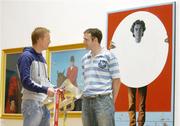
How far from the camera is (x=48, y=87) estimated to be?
11.0ft

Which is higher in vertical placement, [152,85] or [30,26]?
[30,26]

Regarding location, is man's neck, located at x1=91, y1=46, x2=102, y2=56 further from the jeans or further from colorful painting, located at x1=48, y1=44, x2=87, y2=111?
A: colorful painting, located at x1=48, y1=44, x2=87, y2=111

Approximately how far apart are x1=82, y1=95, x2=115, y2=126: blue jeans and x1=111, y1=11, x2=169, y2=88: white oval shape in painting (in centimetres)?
93

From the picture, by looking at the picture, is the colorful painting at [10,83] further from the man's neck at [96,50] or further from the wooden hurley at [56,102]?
the wooden hurley at [56,102]

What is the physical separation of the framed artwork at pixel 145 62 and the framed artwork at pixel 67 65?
548mm

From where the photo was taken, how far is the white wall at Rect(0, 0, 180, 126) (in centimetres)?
480

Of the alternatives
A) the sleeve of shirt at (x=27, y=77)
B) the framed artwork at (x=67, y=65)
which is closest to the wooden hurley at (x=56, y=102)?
the sleeve of shirt at (x=27, y=77)

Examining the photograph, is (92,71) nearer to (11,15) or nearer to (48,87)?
(48,87)

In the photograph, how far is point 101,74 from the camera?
361cm

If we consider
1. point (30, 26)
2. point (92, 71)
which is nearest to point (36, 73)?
point (92, 71)

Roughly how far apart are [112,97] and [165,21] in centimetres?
121

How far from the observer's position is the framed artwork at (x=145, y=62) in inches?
165

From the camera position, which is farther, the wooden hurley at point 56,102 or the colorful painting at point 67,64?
the colorful painting at point 67,64

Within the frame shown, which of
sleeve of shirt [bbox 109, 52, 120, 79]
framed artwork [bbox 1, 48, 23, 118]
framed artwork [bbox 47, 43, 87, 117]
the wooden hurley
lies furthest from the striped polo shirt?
framed artwork [bbox 1, 48, 23, 118]
